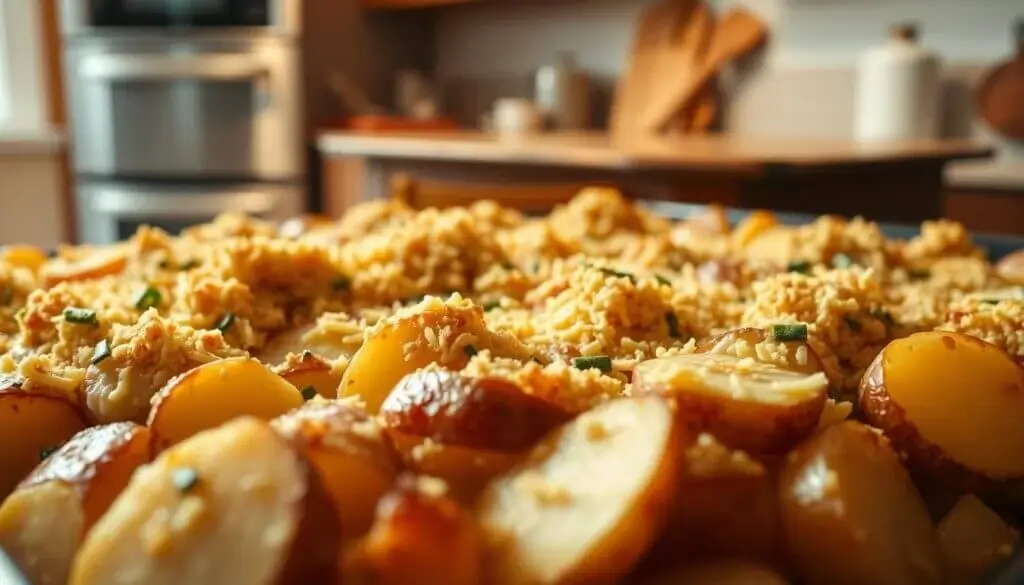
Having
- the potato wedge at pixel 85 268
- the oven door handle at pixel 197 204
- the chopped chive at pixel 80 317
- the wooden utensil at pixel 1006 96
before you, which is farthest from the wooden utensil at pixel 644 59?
the chopped chive at pixel 80 317

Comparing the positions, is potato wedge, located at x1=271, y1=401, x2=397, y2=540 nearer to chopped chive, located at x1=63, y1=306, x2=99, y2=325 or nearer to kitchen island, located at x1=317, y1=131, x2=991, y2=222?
chopped chive, located at x1=63, y1=306, x2=99, y2=325

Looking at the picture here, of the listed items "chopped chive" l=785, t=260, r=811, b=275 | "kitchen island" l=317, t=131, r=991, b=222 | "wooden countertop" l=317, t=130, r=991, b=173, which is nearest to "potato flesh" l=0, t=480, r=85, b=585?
"chopped chive" l=785, t=260, r=811, b=275

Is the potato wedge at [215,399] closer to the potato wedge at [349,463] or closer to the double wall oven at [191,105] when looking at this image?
the potato wedge at [349,463]

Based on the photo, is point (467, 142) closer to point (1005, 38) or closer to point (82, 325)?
point (1005, 38)

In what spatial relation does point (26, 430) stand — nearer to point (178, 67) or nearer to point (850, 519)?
point (850, 519)

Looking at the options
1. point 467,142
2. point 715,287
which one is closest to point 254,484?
point 715,287

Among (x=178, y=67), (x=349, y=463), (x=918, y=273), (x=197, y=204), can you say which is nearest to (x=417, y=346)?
(x=349, y=463)
